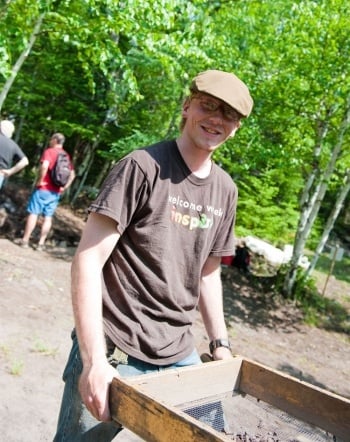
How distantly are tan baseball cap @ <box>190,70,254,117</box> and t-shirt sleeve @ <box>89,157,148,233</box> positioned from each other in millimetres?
457

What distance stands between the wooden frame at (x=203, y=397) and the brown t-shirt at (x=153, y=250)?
215mm

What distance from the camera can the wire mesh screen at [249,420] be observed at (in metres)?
1.90

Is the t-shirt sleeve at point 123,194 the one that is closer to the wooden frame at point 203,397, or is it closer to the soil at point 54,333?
the wooden frame at point 203,397

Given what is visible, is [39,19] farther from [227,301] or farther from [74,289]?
[74,289]

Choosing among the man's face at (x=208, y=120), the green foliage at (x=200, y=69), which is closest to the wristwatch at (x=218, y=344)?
the man's face at (x=208, y=120)

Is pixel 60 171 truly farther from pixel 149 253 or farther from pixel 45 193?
pixel 149 253

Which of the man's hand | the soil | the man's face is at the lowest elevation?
the soil

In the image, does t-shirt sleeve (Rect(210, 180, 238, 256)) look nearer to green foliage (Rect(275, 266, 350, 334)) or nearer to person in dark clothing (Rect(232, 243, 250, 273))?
green foliage (Rect(275, 266, 350, 334))

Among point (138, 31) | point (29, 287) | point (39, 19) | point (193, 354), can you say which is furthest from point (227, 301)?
point (193, 354)

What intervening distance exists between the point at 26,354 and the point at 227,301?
5493mm

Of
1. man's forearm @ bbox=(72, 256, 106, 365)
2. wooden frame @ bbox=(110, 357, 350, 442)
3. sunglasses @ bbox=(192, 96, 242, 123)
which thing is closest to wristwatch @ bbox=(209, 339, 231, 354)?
wooden frame @ bbox=(110, 357, 350, 442)

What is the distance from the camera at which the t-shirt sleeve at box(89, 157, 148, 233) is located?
1.84 metres

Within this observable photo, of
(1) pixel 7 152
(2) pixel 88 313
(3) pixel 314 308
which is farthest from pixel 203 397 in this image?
(3) pixel 314 308

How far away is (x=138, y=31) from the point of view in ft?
24.2
